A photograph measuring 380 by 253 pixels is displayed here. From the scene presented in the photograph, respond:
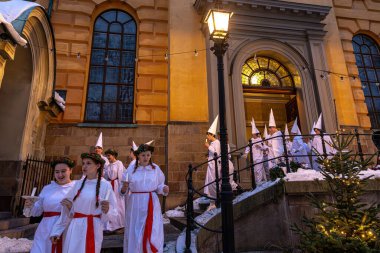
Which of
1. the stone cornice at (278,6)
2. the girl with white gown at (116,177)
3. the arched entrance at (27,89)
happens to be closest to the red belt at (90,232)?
the girl with white gown at (116,177)

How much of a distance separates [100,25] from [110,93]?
3752mm

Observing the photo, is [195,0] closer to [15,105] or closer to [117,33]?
[117,33]

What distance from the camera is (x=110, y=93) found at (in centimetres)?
1181

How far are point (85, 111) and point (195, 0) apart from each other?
7.53 m

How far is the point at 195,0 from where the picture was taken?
12.5m

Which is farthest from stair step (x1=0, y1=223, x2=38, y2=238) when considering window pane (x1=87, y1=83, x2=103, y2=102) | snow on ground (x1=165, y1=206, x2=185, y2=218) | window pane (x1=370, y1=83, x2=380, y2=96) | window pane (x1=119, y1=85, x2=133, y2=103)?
window pane (x1=370, y1=83, x2=380, y2=96)

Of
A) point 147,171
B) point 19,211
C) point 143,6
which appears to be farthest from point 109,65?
point 147,171

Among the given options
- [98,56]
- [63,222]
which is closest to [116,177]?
[63,222]

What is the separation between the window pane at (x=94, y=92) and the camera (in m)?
11.6

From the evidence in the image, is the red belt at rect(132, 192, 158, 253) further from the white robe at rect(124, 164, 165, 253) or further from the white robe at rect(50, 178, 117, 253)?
the white robe at rect(50, 178, 117, 253)

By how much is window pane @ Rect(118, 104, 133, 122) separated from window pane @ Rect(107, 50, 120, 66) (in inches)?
85.3

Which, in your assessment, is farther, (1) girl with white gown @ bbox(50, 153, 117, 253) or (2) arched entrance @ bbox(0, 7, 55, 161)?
(2) arched entrance @ bbox(0, 7, 55, 161)

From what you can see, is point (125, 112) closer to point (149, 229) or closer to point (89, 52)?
point (89, 52)

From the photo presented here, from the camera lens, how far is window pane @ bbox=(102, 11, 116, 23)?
508 inches
